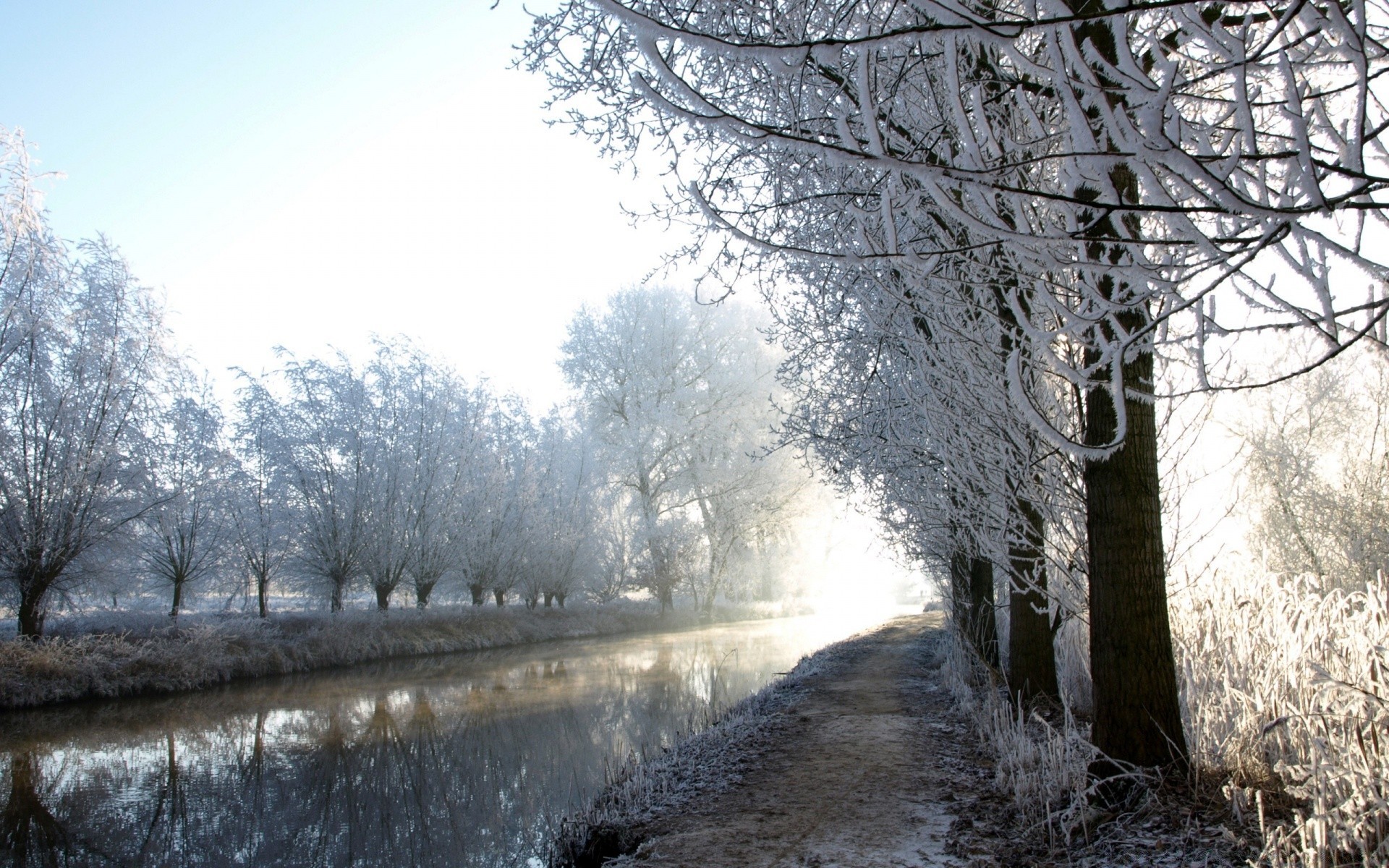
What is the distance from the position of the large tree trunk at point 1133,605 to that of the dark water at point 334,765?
3511 millimetres

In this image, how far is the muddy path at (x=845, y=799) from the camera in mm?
3633

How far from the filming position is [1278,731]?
10.5ft

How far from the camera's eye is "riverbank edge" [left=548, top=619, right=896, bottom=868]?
14.0 feet

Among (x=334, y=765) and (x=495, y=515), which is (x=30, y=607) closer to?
(x=334, y=765)

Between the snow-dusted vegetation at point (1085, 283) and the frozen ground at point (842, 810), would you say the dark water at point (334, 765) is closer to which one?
the frozen ground at point (842, 810)

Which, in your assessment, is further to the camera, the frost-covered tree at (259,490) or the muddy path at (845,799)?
the frost-covered tree at (259,490)

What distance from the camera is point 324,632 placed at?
15.5 meters

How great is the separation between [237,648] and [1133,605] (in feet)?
47.3

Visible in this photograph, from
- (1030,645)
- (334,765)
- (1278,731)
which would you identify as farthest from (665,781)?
(334,765)

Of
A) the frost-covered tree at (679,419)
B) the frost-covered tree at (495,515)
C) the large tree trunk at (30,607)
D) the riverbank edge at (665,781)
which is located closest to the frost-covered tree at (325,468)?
the frost-covered tree at (495,515)

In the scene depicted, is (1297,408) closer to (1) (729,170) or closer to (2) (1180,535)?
(2) (1180,535)

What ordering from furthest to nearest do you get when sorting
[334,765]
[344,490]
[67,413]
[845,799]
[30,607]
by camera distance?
1. [344,490]
2. [67,413]
3. [30,607]
4. [334,765]
5. [845,799]

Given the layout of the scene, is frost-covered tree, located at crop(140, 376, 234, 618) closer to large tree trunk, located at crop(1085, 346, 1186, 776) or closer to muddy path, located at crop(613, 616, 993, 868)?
muddy path, located at crop(613, 616, 993, 868)

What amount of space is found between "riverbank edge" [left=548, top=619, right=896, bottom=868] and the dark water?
466 mm
